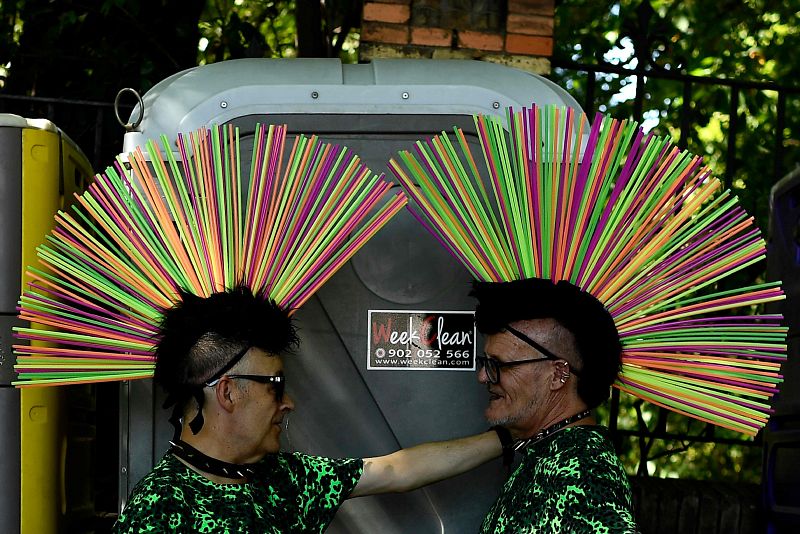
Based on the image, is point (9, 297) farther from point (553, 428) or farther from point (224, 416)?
point (553, 428)

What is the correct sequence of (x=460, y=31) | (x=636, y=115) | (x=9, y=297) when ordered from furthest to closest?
(x=636, y=115) → (x=460, y=31) → (x=9, y=297)

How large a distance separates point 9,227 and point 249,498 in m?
1.08

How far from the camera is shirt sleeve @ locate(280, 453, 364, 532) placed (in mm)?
2568

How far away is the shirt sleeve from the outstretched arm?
0.18 feet

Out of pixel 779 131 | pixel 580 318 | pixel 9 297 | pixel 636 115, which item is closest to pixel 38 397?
pixel 9 297

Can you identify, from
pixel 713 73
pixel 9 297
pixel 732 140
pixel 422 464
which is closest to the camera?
pixel 422 464

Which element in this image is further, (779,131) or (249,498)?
(779,131)

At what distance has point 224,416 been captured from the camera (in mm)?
2379

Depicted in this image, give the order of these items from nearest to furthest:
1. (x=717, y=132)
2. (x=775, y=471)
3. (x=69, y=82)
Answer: (x=775, y=471) → (x=69, y=82) → (x=717, y=132)

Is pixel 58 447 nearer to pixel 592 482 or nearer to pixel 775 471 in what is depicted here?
pixel 592 482

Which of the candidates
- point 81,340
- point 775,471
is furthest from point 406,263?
point 775,471

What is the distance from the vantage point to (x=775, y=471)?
4.01 metres

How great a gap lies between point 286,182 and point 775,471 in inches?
96.7

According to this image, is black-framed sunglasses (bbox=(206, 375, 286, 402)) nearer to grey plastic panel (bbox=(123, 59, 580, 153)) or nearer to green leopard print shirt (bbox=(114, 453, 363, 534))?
green leopard print shirt (bbox=(114, 453, 363, 534))
